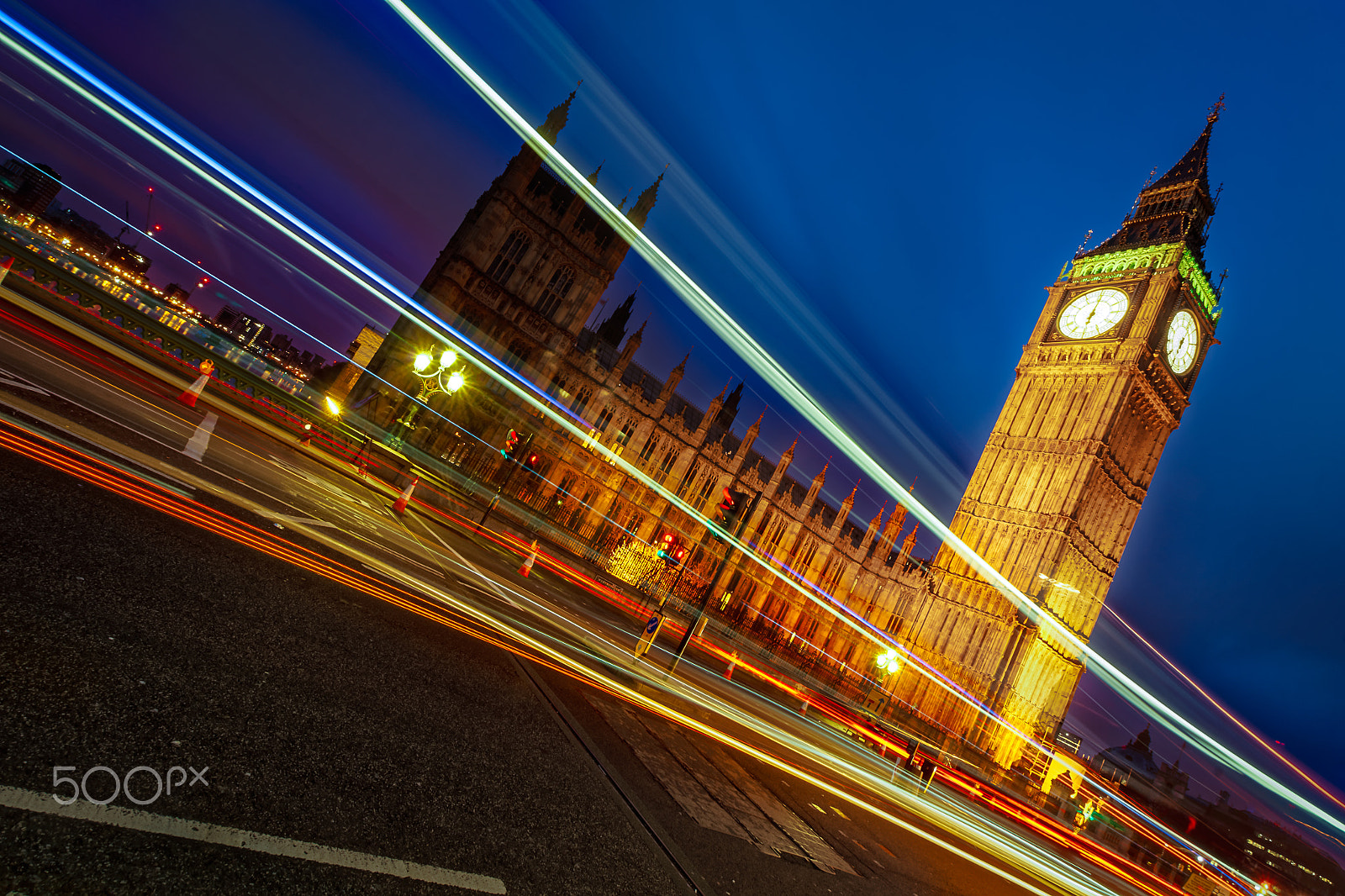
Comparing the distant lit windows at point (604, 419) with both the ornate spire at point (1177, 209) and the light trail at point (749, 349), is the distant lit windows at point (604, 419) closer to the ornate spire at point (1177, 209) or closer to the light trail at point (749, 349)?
the light trail at point (749, 349)

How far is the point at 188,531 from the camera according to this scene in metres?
5.67

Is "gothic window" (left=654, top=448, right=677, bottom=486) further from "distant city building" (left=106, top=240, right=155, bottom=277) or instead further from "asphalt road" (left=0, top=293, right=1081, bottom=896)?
"distant city building" (left=106, top=240, right=155, bottom=277)

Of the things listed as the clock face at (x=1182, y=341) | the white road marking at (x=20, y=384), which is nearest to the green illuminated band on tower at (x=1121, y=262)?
the clock face at (x=1182, y=341)

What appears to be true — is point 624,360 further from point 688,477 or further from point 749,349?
point 749,349

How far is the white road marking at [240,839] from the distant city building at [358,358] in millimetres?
61794

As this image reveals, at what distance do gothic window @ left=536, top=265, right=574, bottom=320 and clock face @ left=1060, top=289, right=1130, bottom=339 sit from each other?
40187 millimetres

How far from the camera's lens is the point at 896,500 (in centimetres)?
4275

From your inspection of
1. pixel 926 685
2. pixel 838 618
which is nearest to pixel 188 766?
pixel 926 685

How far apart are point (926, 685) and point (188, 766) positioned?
45.9 meters

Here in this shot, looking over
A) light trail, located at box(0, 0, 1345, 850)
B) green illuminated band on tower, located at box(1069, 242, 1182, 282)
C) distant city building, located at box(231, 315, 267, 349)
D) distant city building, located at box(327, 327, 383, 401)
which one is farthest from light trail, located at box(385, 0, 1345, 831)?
distant city building, located at box(231, 315, 267, 349)

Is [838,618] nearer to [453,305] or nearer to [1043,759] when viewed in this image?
[1043,759]

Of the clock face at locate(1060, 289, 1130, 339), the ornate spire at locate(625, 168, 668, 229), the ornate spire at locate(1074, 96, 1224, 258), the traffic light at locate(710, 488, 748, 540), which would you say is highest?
the ornate spire at locate(1074, 96, 1224, 258)

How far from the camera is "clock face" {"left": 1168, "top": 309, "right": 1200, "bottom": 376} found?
4722cm

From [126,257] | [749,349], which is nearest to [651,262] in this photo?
[749,349]
